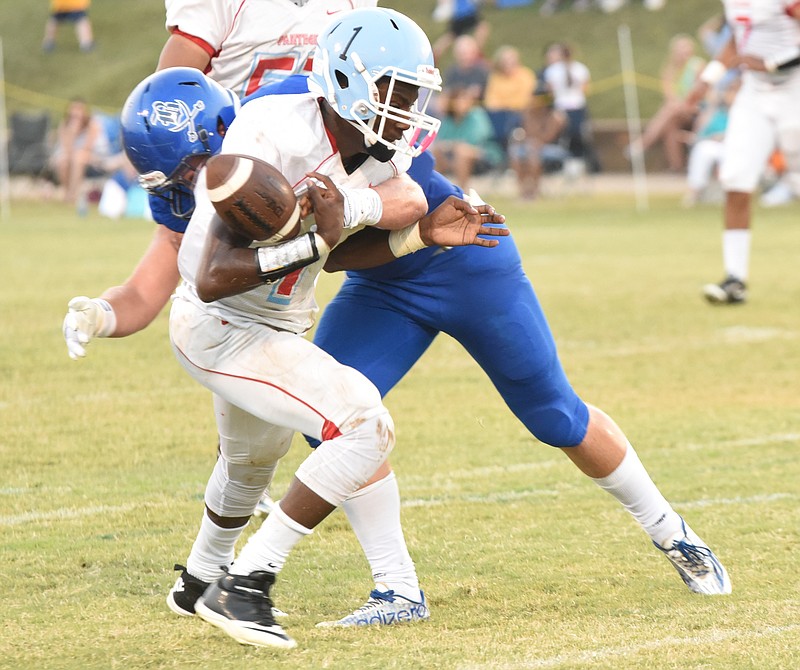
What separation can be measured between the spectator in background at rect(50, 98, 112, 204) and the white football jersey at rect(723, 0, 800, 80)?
11.9m

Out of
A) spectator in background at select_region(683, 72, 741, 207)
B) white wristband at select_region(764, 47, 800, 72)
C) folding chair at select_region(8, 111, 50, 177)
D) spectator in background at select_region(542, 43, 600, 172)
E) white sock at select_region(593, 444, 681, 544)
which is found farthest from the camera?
folding chair at select_region(8, 111, 50, 177)

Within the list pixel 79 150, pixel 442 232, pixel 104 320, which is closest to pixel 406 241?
pixel 442 232

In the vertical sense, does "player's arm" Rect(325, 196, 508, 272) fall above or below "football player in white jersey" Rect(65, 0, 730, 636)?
above

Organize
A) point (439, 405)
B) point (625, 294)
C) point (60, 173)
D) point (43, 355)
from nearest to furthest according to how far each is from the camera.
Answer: point (439, 405), point (43, 355), point (625, 294), point (60, 173)

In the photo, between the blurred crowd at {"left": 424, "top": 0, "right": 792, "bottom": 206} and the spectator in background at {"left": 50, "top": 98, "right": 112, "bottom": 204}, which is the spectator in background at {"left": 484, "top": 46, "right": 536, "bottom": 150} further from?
the spectator in background at {"left": 50, "top": 98, "right": 112, "bottom": 204}

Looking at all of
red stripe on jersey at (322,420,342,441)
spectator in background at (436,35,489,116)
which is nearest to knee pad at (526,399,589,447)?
red stripe on jersey at (322,420,342,441)

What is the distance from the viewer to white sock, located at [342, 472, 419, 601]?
12.3 ft

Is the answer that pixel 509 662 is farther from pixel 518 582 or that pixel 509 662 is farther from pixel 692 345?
pixel 692 345

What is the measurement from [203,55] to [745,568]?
2397mm

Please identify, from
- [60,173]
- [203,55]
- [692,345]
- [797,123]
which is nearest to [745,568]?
[203,55]

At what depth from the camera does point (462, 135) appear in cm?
1922

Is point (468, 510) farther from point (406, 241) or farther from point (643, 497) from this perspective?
point (406, 241)

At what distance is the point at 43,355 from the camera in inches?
312

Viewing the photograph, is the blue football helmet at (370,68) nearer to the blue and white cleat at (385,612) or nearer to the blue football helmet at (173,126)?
the blue football helmet at (173,126)
